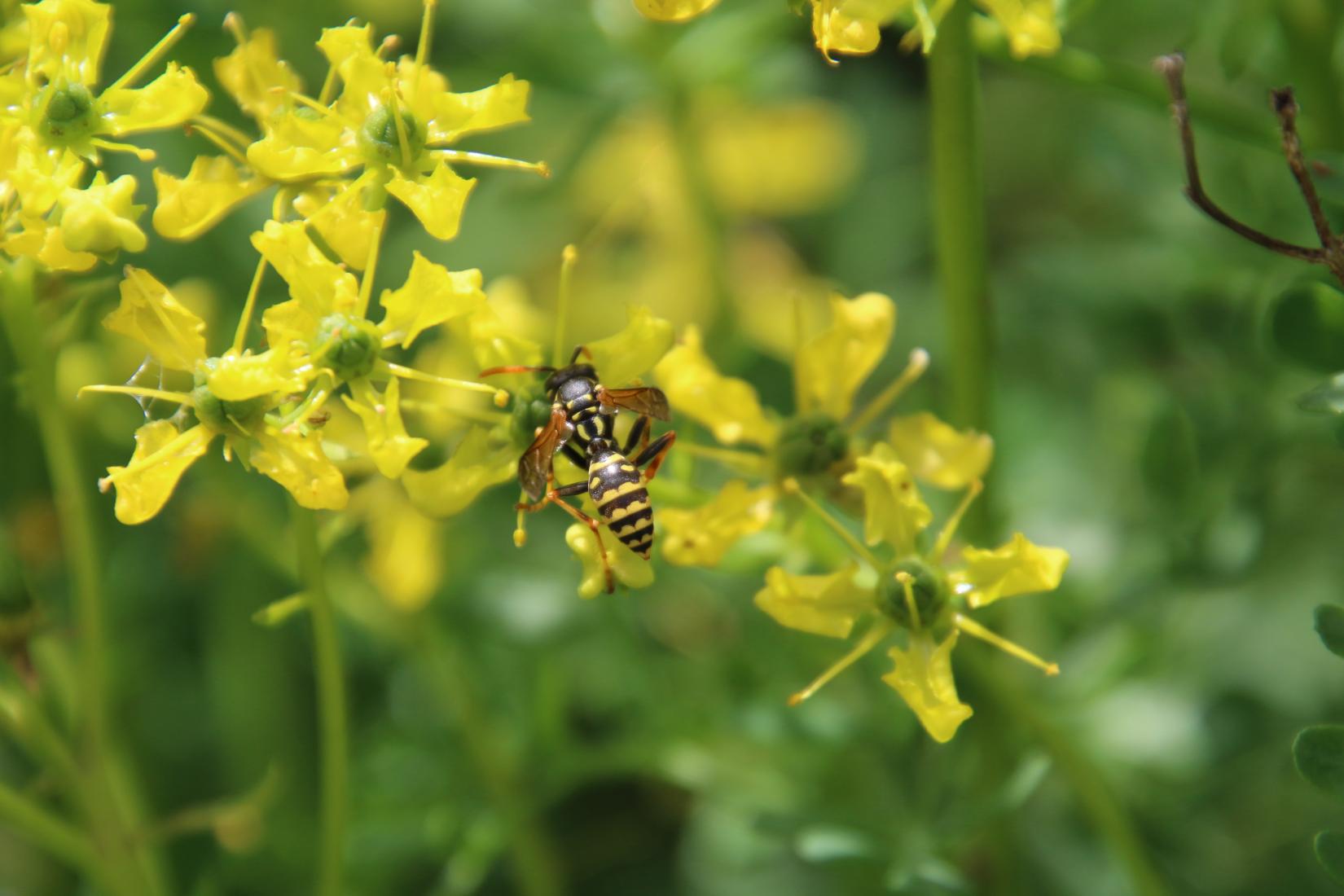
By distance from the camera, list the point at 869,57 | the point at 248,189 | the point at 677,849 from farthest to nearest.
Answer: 1. the point at 869,57
2. the point at 677,849
3. the point at 248,189

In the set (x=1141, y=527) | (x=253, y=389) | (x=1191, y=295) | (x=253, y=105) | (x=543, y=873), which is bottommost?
(x=543, y=873)

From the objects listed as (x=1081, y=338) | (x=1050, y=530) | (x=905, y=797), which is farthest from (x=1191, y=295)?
(x=905, y=797)

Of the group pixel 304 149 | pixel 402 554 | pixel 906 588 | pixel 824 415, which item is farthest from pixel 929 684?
pixel 402 554

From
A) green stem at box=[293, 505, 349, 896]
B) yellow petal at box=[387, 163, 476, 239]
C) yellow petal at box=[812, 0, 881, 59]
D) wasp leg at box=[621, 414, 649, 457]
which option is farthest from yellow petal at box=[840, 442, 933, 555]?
green stem at box=[293, 505, 349, 896]

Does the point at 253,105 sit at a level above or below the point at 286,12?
above

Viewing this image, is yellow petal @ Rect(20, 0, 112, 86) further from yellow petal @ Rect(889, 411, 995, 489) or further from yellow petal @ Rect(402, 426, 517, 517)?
yellow petal @ Rect(889, 411, 995, 489)

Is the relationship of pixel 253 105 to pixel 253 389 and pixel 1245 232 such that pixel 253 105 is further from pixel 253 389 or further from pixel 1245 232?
pixel 1245 232

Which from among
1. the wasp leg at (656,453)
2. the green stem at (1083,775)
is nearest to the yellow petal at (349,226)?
the wasp leg at (656,453)
